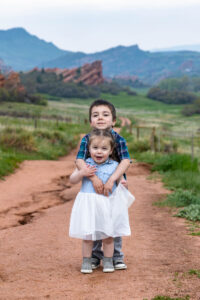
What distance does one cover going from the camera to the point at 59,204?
989 cm

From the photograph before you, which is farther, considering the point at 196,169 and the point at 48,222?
the point at 196,169

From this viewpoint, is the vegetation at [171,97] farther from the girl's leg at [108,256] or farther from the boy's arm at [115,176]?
the girl's leg at [108,256]

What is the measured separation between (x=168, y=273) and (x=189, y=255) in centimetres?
98

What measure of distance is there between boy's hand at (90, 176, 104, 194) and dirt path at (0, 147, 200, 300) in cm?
79

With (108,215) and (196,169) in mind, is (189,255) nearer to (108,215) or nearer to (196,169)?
(108,215)

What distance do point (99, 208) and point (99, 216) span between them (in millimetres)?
72

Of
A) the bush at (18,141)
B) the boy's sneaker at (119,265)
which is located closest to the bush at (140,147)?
the bush at (18,141)

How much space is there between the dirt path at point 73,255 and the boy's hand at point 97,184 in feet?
2.58

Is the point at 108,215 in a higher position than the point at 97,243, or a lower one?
higher

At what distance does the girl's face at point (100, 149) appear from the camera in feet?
14.9

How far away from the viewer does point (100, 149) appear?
4551mm

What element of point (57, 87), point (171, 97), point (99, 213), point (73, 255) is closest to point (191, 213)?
point (73, 255)

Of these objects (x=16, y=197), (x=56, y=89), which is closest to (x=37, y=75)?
(x=56, y=89)

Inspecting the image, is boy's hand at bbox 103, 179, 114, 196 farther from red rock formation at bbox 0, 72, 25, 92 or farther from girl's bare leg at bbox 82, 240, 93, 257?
red rock formation at bbox 0, 72, 25, 92
